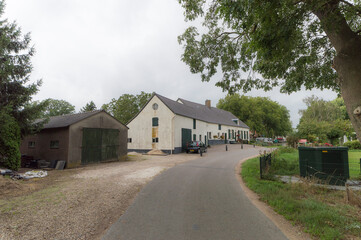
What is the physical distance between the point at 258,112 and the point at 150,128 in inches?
1469

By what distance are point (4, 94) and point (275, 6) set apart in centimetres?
1497

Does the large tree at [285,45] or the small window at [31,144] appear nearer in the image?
the large tree at [285,45]

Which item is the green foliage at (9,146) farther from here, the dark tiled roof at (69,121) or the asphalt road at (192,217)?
the asphalt road at (192,217)

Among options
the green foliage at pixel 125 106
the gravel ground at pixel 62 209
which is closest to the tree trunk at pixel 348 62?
the gravel ground at pixel 62 209

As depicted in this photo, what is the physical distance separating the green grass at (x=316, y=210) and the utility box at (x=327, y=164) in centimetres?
110

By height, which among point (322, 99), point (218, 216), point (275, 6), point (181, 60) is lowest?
point (218, 216)

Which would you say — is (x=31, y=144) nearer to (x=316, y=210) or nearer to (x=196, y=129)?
(x=196, y=129)

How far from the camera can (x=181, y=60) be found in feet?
29.9

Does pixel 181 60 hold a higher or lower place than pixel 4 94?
higher

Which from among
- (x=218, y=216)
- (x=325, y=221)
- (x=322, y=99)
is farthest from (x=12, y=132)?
(x=322, y=99)

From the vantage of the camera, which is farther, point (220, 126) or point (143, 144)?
point (220, 126)

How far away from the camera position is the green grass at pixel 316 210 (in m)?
3.69

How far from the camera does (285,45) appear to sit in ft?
16.4

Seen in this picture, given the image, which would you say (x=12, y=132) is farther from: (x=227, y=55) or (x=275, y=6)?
(x=275, y=6)
